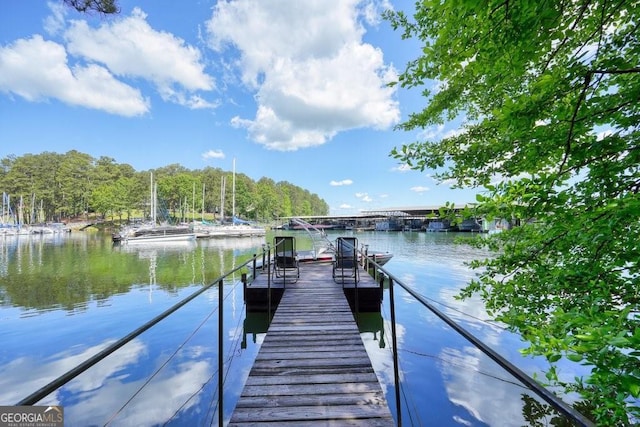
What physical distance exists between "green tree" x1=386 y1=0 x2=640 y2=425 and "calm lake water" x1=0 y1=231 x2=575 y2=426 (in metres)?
2.71

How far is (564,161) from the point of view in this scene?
8.09ft

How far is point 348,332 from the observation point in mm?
4684

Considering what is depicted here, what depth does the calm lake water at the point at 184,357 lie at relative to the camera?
4.59 metres

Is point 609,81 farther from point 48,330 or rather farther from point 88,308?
point 88,308

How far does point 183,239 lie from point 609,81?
120 feet

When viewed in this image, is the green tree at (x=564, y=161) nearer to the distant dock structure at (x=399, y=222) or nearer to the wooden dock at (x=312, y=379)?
the wooden dock at (x=312, y=379)

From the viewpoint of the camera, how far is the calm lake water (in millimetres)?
4586

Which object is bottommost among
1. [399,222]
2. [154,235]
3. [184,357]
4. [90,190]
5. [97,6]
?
[184,357]

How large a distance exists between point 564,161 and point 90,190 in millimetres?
77606

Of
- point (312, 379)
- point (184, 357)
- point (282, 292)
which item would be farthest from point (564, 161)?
point (184, 357)

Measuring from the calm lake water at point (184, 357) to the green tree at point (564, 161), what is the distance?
271 cm

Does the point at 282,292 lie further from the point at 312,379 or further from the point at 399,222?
the point at 399,222

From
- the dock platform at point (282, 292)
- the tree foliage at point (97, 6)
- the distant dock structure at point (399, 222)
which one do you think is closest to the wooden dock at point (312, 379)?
the dock platform at point (282, 292)

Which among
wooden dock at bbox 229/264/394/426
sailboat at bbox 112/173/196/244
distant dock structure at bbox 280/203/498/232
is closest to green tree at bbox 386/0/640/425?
wooden dock at bbox 229/264/394/426
